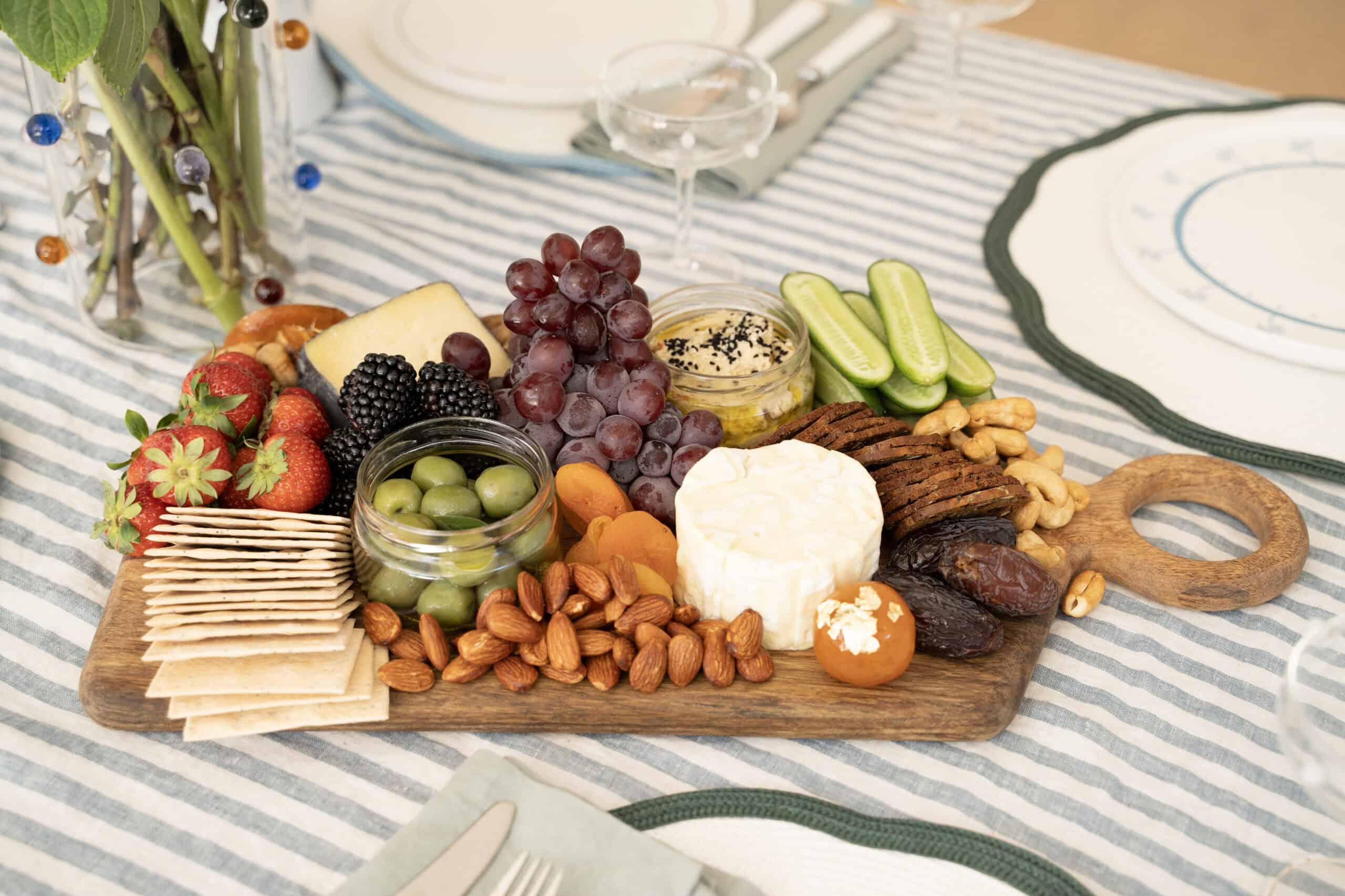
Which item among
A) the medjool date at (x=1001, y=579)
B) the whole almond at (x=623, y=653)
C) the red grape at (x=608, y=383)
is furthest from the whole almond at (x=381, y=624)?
the medjool date at (x=1001, y=579)

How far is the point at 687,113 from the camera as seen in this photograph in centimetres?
177

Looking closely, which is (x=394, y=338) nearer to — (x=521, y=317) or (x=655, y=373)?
(x=521, y=317)

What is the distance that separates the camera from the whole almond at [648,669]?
113 cm

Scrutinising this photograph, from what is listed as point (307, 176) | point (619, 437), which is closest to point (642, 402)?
point (619, 437)

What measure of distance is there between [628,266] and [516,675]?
0.48 metres

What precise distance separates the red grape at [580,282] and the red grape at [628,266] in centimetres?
4

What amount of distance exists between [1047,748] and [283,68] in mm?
1243

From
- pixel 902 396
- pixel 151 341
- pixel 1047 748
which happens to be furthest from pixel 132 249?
pixel 1047 748

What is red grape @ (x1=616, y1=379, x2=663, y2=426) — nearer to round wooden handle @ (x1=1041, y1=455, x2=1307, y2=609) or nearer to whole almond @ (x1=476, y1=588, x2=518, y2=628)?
whole almond @ (x1=476, y1=588, x2=518, y2=628)

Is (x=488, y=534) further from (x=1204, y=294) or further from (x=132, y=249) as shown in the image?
(x=1204, y=294)

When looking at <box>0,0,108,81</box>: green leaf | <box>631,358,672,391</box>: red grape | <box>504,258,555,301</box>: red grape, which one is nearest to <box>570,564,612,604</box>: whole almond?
<box>631,358,672,391</box>: red grape

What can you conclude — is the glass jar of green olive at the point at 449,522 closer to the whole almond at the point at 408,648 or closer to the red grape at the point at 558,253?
the whole almond at the point at 408,648

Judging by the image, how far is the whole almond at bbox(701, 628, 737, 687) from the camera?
114 centimetres

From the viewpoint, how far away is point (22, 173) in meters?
1.91
